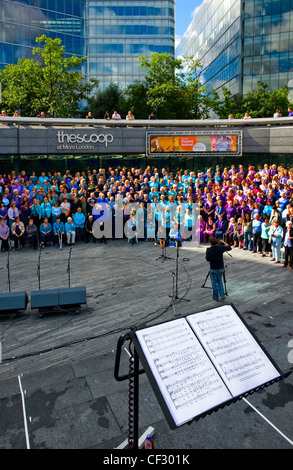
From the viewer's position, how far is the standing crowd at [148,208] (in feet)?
53.8

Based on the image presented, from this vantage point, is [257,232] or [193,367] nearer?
[193,367]

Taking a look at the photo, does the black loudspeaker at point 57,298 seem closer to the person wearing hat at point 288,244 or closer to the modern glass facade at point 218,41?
the person wearing hat at point 288,244

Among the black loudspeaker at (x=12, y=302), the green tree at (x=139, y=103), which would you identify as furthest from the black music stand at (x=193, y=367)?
the green tree at (x=139, y=103)

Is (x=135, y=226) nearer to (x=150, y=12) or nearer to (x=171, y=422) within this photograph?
(x=171, y=422)

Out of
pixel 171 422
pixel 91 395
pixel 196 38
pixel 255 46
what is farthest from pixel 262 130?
pixel 196 38

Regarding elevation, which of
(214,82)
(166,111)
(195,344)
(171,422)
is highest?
(214,82)

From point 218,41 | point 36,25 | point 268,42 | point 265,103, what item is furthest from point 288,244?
Answer: point 36,25

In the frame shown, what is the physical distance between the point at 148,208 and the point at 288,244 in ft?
23.3

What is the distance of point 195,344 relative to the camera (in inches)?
135

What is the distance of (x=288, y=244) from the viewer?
13453mm

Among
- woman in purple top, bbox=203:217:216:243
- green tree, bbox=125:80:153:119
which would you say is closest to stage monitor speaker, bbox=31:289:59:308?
woman in purple top, bbox=203:217:216:243

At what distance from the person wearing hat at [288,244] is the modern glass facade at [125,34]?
84.2 m

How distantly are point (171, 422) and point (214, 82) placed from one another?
3172 inches

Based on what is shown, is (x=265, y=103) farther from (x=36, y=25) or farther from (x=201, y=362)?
(x=36, y=25)
